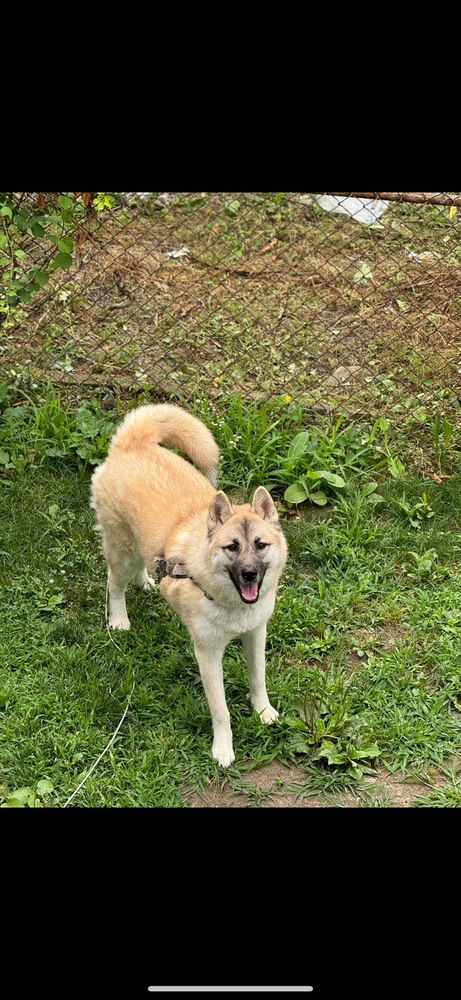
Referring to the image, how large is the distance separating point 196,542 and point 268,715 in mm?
850

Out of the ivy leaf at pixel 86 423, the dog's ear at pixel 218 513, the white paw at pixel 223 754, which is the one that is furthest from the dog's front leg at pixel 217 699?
the ivy leaf at pixel 86 423

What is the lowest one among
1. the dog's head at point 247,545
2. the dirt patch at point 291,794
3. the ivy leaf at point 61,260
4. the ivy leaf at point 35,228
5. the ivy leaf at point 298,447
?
the dirt patch at point 291,794

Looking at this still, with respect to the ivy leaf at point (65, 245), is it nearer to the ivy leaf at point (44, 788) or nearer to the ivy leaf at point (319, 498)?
the ivy leaf at point (319, 498)

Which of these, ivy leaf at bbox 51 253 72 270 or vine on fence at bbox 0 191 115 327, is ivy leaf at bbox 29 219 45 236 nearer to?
vine on fence at bbox 0 191 115 327

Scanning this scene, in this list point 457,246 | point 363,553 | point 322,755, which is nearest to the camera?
point 322,755

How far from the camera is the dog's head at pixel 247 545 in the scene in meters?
3.55

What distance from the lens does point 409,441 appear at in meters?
5.59

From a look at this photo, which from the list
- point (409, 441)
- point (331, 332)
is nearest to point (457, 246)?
point (331, 332)

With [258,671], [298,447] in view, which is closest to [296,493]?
[298,447]

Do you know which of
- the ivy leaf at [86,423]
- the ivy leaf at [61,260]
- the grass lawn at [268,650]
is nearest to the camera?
the grass lawn at [268,650]

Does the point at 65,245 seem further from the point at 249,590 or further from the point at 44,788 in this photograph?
the point at 44,788

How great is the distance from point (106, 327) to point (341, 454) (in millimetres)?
1900

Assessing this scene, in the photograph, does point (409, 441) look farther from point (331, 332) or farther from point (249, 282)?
point (249, 282)

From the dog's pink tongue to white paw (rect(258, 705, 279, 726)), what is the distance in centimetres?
75
